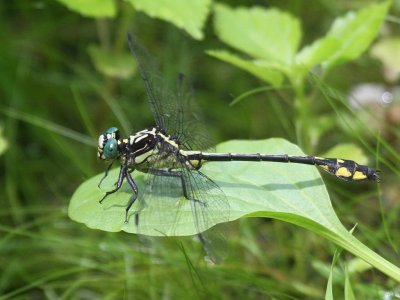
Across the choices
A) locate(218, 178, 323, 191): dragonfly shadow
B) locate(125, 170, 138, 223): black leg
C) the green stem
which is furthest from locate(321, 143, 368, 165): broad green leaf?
locate(125, 170, 138, 223): black leg

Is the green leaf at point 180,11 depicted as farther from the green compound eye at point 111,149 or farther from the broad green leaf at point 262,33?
the green compound eye at point 111,149

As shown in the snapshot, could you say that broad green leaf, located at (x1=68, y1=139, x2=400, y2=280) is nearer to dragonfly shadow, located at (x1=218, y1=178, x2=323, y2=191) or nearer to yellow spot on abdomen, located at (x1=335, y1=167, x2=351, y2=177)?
dragonfly shadow, located at (x1=218, y1=178, x2=323, y2=191)

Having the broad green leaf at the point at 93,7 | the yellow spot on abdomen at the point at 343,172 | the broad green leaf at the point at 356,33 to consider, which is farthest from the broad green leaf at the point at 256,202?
the broad green leaf at the point at 93,7

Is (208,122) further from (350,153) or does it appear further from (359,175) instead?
(359,175)

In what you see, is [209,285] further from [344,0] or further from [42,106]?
[344,0]

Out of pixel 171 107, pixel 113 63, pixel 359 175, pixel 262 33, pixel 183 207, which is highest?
pixel 113 63

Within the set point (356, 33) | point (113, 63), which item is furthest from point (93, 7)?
point (356, 33)
